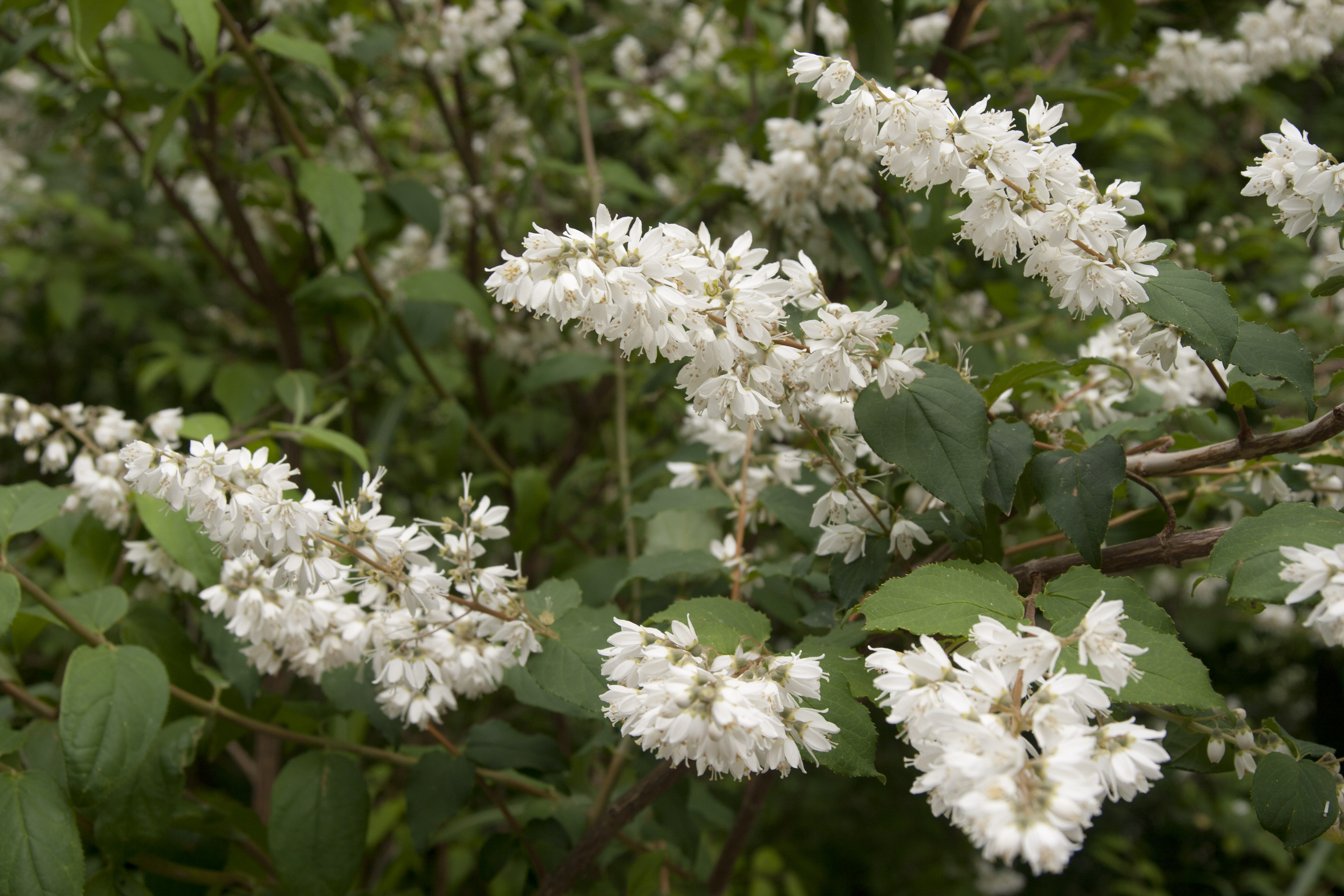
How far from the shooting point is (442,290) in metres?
2.44

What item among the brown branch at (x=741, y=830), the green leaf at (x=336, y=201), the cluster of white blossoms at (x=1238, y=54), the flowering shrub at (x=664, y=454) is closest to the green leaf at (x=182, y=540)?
the flowering shrub at (x=664, y=454)

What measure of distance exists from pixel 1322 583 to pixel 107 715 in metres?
1.73

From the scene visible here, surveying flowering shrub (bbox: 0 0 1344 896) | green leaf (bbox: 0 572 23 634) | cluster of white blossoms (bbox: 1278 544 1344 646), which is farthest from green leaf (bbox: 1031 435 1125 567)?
green leaf (bbox: 0 572 23 634)

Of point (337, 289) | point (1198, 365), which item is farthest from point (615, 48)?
point (1198, 365)

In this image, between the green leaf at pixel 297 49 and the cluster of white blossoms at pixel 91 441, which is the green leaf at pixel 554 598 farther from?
the green leaf at pixel 297 49

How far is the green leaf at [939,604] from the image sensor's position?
104 cm

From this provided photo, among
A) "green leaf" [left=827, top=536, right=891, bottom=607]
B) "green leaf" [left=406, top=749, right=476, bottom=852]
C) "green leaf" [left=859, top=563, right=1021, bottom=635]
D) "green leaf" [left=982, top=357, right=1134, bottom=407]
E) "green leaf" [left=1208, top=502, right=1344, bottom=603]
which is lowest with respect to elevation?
"green leaf" [left=406, top=749, right=476, bottom=852]

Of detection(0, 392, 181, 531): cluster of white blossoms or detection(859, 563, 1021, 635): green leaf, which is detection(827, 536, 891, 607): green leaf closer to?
detection(859, 563, 1021, 635): green leaf

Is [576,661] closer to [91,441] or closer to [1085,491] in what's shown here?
[1085,491]

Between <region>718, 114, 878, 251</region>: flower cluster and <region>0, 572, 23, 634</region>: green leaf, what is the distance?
174cm

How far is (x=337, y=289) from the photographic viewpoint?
7.86 ft

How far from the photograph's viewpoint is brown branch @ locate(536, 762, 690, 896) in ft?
4.71

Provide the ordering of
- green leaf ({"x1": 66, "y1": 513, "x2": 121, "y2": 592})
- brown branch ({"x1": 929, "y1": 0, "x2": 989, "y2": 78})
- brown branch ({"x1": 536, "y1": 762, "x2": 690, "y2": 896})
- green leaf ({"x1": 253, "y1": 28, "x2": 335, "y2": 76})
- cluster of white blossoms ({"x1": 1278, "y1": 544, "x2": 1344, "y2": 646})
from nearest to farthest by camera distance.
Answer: cluster of white blossoms ({"x1": 1278, "y1": 544, "x2": 1344, "y2": 646})
brown branch ({"x1": 536, "y1": 762, "x2": 690, "y2": 896})
green leaf ({"x1": 66, "y1": 513, "x2": 121, "y2": 592})
green leaf ({"x1": 253, "y1": 28, "x2": 335, "y2": 76})
brown branch ({"x1": 929, "y1": 0, "x2": 989, "y2": 78})

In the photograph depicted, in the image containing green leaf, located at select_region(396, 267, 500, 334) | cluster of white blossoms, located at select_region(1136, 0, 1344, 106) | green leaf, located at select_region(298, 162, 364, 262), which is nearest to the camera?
green leaf, located at select_region(298, 162, 364, 262)
